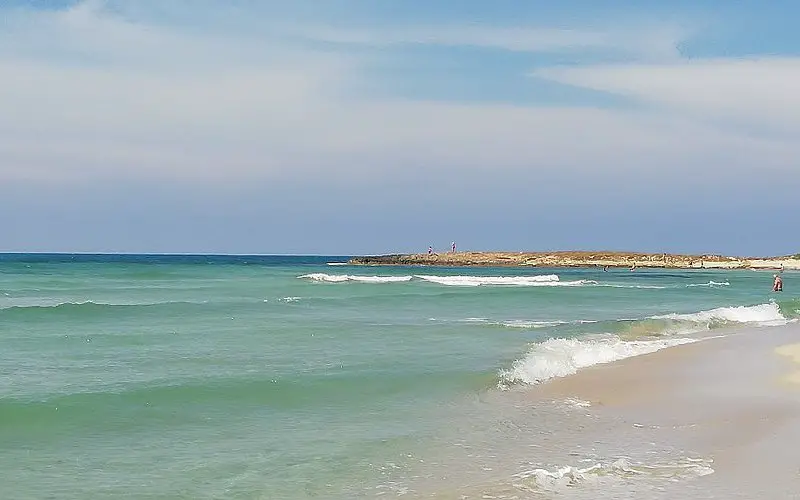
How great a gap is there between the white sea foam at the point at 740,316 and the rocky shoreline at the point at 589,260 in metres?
64.5

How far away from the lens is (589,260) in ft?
311

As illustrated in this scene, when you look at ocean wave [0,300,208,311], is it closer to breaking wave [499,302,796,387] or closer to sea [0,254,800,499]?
sea [0,254,800,499]

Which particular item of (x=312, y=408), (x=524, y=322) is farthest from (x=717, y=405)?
(x=524, y=322)

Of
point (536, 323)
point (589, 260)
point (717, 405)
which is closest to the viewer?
point (717, 405)

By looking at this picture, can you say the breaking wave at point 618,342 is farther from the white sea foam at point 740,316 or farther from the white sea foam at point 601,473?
the white sea foam at point 601,473

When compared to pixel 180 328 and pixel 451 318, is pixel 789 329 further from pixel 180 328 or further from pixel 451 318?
pixel 180 328

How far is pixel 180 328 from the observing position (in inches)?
813

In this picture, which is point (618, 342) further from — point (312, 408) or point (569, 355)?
point (312, 408)

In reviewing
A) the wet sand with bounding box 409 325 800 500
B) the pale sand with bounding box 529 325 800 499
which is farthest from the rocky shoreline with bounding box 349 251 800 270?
the wet sand with bounding box 409 325 800 500

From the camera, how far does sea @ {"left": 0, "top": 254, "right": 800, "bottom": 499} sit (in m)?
7.39

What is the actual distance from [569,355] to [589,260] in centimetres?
8170

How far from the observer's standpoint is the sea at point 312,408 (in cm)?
739

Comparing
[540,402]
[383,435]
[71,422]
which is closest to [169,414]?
[71,422]

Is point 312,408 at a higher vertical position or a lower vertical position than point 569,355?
lower
